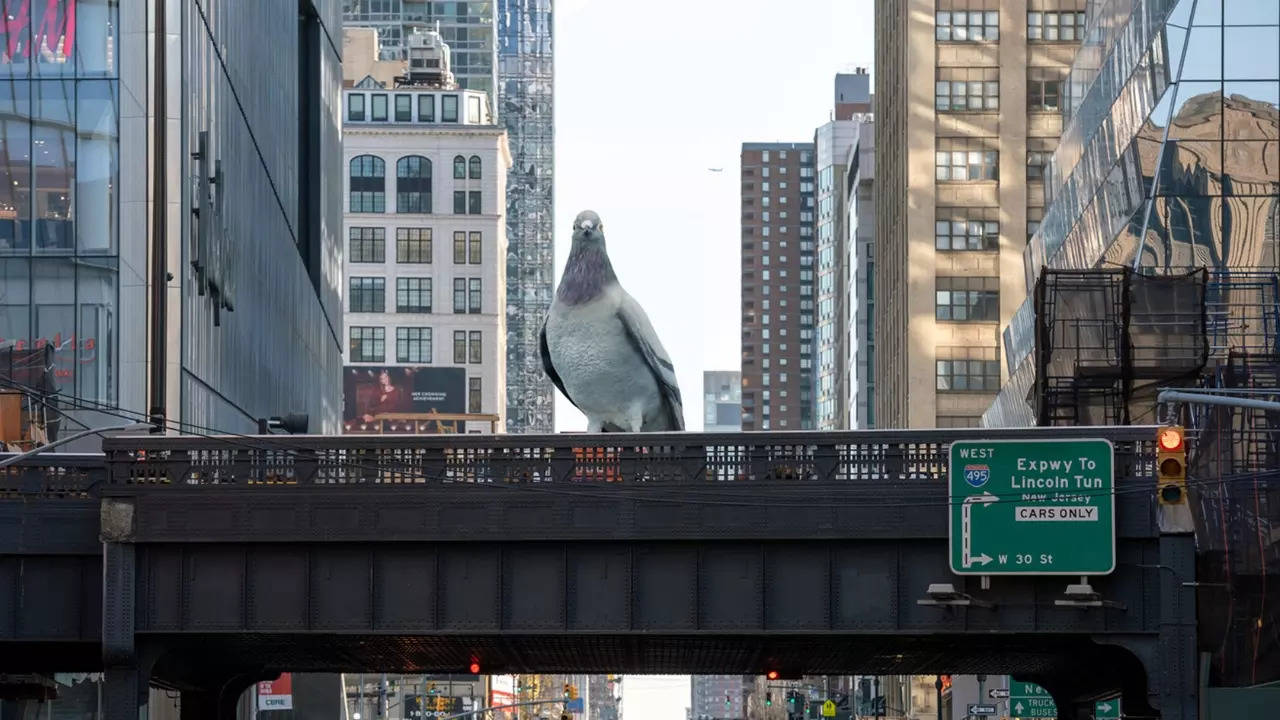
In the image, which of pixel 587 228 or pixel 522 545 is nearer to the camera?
pixel 522 545

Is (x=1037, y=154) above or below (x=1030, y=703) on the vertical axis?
above

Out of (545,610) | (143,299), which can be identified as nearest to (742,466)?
(545,610)

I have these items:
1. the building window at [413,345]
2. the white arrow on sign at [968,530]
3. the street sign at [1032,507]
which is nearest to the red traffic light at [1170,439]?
the street sign at [1032,507]

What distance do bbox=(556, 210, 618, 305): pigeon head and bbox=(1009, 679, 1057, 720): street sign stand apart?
99.4 ft

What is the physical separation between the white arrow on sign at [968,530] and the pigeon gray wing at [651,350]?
6.44 metres

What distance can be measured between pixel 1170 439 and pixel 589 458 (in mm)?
9547

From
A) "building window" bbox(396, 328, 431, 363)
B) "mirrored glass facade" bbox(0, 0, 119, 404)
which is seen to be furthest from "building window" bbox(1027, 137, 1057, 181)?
"mirrored glass facade" bbox(0, 0, 119, 404)

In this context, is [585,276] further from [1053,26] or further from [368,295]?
[368,295]

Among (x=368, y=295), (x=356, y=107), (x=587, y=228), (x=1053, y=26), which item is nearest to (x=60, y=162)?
(x=587, y=228)

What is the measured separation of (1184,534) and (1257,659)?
584 centimetres

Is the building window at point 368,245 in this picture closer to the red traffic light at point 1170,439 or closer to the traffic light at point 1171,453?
the traffic light at point 1171,453

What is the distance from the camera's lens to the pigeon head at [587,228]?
124 feet

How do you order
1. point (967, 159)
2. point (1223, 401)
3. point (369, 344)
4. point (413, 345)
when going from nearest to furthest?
point (1223, 401), point (967, 159), point (369, 344), point (413, 345)

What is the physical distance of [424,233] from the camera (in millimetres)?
185250
